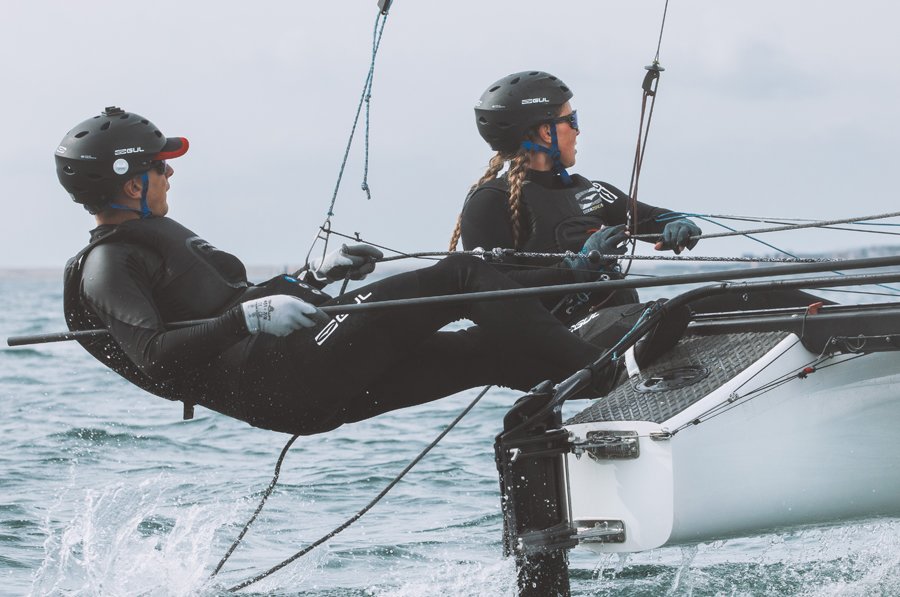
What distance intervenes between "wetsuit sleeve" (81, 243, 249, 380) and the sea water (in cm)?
103

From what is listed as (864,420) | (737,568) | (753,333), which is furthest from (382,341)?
(737,568)

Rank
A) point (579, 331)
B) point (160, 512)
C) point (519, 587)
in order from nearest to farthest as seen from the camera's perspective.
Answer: point (519, 587) → point (579, 331) → point (160, 512)

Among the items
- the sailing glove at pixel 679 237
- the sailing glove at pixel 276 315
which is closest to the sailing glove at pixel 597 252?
the sailing glove at pixel 679 237

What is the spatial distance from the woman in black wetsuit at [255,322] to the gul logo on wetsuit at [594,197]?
1.45 feet

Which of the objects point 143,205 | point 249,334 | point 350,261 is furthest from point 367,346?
point 143,205

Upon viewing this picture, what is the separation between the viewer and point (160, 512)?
5535 mm

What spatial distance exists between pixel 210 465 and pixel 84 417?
242 centimetres

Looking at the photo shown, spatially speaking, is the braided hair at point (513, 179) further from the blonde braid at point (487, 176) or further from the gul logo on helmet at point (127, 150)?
the gul logo on helmet at point (127, 150)

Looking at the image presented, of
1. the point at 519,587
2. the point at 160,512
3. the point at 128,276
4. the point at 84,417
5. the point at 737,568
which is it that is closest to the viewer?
the point at 519,587

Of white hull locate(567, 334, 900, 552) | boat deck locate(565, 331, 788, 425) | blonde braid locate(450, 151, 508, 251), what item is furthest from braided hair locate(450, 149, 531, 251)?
white hull locate(567, 334, 900, 552)

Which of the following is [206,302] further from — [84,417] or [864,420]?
[84,417]

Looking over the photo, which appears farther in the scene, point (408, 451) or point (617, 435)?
point (408, 451)

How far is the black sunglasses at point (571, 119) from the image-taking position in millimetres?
4047

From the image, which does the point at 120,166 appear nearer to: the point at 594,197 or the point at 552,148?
the point at 552,148
